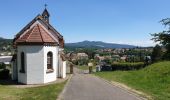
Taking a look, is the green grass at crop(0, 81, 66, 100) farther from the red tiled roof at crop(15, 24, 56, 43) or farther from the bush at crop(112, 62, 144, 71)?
the bush at crop(112, 62, 144, 71)

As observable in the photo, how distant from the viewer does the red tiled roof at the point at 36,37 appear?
2964 cm

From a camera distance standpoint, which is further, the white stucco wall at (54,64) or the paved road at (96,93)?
the white stucco wall at (54,64)

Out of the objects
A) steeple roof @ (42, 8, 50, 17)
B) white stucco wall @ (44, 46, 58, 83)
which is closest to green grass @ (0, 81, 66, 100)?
white stucco wall @ (44, 46, 58, 83)

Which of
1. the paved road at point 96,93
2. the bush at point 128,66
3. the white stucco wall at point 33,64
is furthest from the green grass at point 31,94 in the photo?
the bush at point 128,66

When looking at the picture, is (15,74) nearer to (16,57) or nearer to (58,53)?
(16,57)

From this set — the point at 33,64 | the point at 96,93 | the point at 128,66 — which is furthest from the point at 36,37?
the point at 128,66

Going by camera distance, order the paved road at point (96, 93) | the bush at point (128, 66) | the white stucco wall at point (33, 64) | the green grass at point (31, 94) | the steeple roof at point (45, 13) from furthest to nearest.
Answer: the bush at point (128, 66)
the steeple roof at point (45, 13)
the white stucco wall at point (33, 64)
the green grass at point (31, 94)
the paved road at point (96, 93)

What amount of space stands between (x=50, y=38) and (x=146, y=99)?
16.8 m

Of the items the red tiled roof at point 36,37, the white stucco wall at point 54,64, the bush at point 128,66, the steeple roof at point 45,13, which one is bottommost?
the bush at point 128,66

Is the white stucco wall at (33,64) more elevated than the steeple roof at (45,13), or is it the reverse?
the steeple roof at (45,13)

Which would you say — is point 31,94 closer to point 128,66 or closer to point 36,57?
point 36,57

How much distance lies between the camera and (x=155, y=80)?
84.5 ft

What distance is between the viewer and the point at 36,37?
30094 millimetres

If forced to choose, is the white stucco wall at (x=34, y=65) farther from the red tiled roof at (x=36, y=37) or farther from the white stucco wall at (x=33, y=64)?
the red tiled roof at (x=36, y=37)
